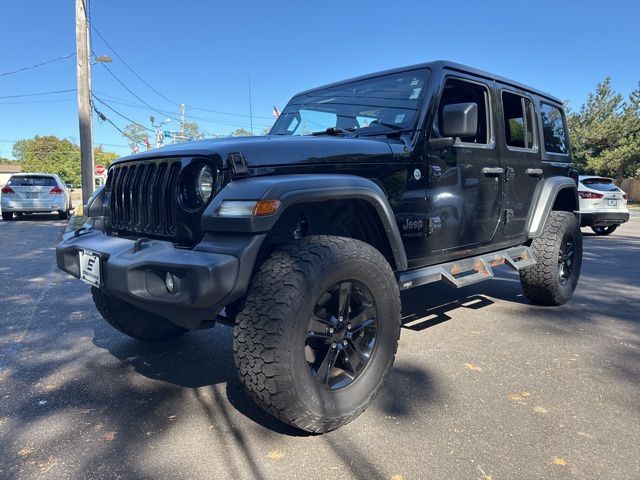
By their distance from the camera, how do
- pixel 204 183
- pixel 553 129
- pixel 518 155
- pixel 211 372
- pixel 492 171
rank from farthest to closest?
pixel 553 129 → pixel 518 155 → pixel 492 171 → pixel 211 372 → pixel 204 183

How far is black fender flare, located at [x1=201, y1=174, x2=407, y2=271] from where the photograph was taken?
7.18 ft

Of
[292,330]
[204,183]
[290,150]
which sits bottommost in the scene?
[292,330]

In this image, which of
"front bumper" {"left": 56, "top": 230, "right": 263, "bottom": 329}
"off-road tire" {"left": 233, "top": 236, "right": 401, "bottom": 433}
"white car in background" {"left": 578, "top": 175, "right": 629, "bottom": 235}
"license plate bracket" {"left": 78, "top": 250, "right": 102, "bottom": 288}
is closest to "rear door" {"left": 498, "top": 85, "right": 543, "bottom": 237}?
"off-road tire" {"left": 233, "top": 236, "right": 401, "bottom": 433}

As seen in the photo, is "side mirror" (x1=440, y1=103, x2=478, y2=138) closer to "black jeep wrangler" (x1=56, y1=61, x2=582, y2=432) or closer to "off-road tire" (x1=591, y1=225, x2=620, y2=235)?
"black jeep wrangler" (x1=56, y1=61, x2=582, y2=432)

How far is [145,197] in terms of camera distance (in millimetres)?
2729

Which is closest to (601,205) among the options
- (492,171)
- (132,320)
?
(492,171)

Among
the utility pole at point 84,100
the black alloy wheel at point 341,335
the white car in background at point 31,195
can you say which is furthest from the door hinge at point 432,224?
the white car in background at point 31,195

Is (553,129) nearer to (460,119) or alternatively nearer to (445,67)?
(445,67)

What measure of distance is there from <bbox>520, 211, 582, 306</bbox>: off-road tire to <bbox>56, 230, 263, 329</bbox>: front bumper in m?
3.25

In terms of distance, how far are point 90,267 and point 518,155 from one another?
346 cm

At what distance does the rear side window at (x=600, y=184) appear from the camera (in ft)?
38.3

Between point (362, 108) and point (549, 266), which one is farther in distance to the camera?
point (549, 266)

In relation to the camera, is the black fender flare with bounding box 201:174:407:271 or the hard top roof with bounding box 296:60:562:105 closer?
the black fender flare with bounding box 201:174:407:271

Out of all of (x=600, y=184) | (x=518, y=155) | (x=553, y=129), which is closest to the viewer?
(x=518, y=155)
